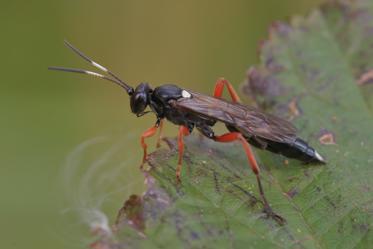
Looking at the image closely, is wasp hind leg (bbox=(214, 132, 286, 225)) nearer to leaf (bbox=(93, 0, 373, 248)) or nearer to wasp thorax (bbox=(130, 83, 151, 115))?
leaf (bbox=(93, 0, 373, 248))

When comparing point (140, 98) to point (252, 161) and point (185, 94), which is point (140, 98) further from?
point (252, 161)

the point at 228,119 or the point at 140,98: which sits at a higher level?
the point at 228,119

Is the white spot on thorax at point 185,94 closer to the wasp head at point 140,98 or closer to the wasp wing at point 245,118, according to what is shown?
Answer: the wasp wing at point 245,118

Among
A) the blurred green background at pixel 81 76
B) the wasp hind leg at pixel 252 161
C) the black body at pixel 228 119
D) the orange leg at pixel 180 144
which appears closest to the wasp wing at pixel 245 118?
the black body at pixel 228 119

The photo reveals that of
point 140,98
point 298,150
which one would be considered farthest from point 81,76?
point 298,150

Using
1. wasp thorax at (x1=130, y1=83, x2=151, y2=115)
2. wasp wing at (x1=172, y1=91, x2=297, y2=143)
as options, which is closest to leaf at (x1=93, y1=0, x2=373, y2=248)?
wasp wing at (x1=172, y1=91, x2=297, y2=143)

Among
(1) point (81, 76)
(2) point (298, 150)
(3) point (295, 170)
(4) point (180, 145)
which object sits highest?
(2) point (298, 150)

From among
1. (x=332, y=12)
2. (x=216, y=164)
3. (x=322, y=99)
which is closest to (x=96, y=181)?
(x=216, y=164)
